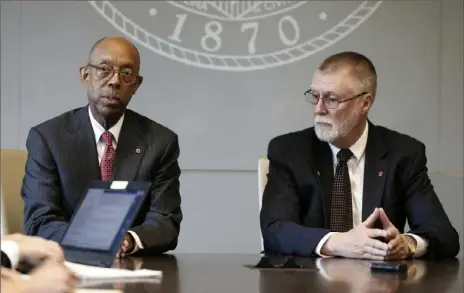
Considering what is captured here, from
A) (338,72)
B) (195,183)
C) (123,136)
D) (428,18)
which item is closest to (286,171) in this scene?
(338,72)

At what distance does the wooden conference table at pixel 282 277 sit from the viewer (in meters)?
1.69

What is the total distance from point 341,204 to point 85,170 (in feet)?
3.13

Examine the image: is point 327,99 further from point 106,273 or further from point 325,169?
point 106,273

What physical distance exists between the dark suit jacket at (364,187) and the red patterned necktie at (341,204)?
2 centimetres

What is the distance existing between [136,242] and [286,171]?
761mm

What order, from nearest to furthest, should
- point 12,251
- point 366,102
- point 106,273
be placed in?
point 12,251, point 106,273, point 366,102


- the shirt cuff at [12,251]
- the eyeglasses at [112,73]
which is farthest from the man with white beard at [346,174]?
the shirt cuff at [12,251]

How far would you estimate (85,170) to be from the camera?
8.66 ft

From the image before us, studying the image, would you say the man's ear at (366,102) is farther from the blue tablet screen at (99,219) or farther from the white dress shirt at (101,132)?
the blue tablet screen at (99,219)

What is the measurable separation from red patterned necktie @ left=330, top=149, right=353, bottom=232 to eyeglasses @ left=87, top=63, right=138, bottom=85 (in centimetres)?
86

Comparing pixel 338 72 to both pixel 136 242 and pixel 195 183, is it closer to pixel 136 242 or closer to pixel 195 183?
pixel 136 242

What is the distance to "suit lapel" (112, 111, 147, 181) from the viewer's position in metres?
2.65

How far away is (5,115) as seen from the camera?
433 centimetres

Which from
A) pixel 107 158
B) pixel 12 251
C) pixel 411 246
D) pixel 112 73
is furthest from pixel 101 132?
pixel 12 251
